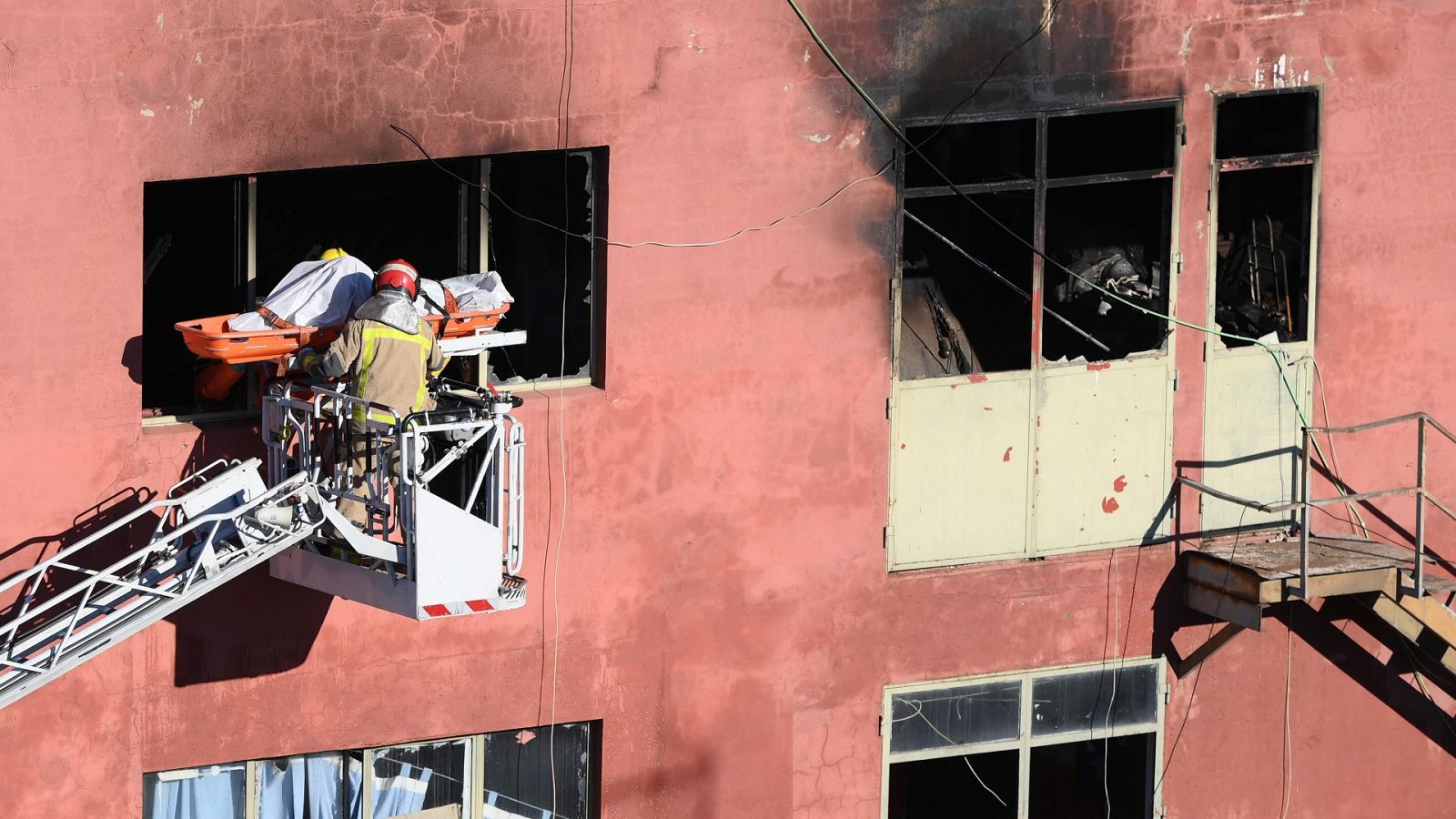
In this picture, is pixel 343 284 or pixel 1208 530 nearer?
pixel 343 284

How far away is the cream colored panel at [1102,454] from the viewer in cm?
1330

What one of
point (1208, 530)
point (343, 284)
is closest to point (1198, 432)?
point (1208, 530)

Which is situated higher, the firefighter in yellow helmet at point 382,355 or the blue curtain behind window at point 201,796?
the firefighter in yellow helmet at point 382,355

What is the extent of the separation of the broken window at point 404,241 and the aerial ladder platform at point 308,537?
0.99 m

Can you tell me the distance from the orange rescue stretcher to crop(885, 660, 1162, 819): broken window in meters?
4.45

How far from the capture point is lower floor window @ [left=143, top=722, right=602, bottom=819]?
12109 millimetres

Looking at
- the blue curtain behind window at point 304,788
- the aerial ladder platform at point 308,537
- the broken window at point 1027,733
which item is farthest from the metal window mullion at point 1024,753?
the blue curtain behind window at point 304,788

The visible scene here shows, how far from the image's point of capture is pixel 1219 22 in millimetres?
13156

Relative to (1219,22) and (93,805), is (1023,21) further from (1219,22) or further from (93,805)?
(93,805)

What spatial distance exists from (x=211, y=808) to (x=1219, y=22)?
8.38 m

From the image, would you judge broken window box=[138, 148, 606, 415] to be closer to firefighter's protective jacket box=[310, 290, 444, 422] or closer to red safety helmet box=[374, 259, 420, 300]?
red safety helmet box=[374, 259, 420, 300]

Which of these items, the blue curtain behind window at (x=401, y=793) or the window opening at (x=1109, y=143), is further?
the window opening at (x=1109, y=143)

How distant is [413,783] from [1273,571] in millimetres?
5904

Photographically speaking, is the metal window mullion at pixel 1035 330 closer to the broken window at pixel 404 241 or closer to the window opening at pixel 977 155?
the window opening at pixel 977 155
